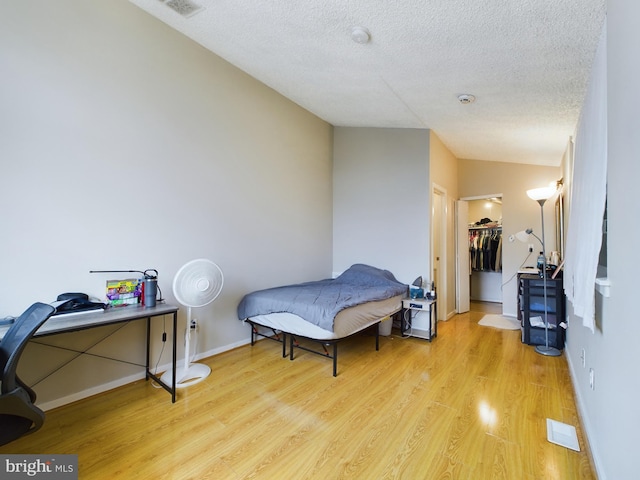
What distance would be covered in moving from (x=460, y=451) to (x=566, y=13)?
8.59 ft

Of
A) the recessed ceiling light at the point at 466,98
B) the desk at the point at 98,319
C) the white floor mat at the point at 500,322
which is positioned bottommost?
the white floor mat at the point at 500,322

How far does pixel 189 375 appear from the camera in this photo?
109 inches

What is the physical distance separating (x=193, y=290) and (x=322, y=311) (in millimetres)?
1133

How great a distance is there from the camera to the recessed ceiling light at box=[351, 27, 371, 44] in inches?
90.3

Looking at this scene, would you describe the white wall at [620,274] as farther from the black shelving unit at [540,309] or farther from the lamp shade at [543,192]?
the lamp shade at [543,192]

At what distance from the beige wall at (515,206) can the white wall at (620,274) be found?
3685 millimetres

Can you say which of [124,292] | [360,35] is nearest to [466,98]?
[360,35]

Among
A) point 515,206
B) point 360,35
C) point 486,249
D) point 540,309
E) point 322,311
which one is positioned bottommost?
point 540,309

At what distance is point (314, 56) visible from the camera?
2857 millimetres

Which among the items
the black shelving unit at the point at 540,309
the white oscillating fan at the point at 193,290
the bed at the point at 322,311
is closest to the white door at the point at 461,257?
the black shelving unit at the point at 540,309

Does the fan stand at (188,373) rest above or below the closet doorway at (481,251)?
below

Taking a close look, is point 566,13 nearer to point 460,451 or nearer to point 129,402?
point 460,451

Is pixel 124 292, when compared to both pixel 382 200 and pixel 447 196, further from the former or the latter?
pixel 447 196

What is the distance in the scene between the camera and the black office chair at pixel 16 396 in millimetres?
1236
